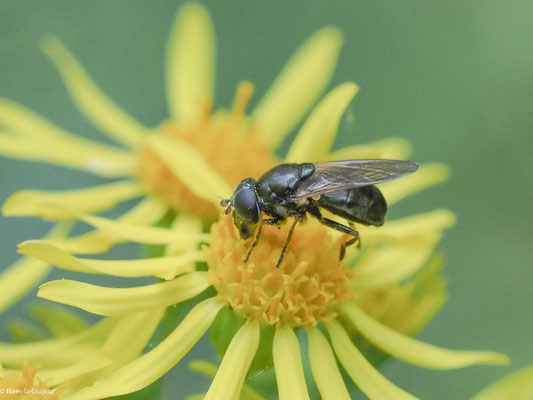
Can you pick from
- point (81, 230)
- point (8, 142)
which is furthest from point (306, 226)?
point (81, 230)

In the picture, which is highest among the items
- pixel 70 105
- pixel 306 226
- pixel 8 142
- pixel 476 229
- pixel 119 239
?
pixel 70 105

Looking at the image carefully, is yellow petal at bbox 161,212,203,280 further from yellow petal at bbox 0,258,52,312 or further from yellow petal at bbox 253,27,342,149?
yellow petal at bbox 253,27,342,149

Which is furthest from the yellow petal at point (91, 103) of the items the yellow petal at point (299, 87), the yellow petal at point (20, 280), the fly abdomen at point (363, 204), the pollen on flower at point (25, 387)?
the pollen on flower at point (25, 387)

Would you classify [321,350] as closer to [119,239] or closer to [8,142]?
[119,239]

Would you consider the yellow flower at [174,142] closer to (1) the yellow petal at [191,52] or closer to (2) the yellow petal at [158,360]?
(1) the yellow petal at [191,52]

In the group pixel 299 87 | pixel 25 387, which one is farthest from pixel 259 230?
pixel 299 87

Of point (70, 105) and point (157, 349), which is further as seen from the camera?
point (70, 105)
